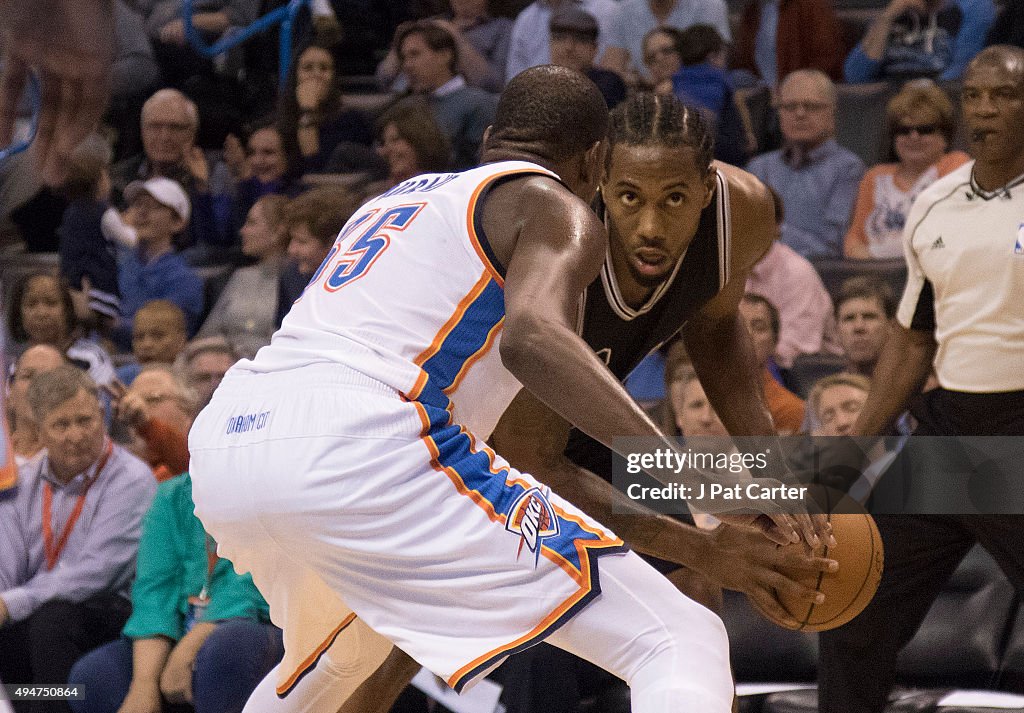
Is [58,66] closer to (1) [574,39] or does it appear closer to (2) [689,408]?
(1) [574,39]

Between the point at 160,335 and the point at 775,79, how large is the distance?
3.01 metres

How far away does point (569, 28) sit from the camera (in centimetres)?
625

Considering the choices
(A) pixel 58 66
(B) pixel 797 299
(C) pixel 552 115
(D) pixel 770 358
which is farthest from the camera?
(A) pixel 58 66

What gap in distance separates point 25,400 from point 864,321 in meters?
3.07

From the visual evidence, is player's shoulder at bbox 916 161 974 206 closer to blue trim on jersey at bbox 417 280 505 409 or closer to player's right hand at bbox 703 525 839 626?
player's right hand at bbox 703 525 839 626

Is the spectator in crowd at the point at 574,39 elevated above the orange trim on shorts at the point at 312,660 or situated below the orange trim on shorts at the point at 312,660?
above

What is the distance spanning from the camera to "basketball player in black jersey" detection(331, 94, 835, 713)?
9.59 feet

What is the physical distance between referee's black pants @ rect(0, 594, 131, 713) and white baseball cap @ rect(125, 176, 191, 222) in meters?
2.46

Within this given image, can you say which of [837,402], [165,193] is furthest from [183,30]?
[837,402]

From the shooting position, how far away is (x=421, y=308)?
97.3 inches

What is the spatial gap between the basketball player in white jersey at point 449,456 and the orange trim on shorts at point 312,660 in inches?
8.6

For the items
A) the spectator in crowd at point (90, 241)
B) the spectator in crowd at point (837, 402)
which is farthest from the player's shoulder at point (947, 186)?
the spectator in crowd at point (90, 241)

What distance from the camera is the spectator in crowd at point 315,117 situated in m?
6.66

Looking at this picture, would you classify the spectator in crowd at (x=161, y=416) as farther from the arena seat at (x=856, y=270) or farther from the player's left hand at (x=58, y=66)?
the arena seat at (x=856, y=270)
